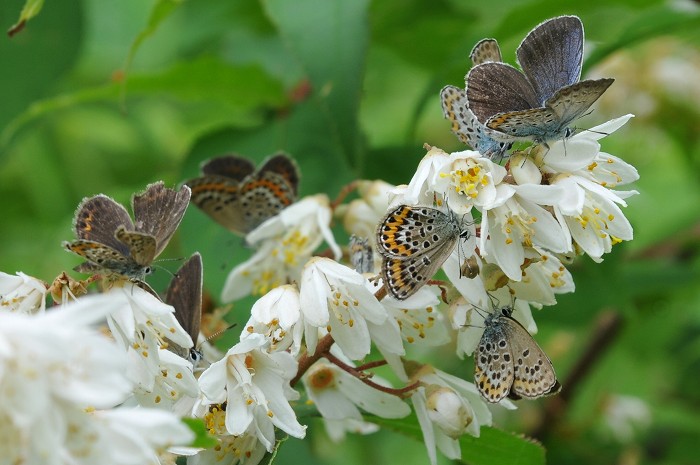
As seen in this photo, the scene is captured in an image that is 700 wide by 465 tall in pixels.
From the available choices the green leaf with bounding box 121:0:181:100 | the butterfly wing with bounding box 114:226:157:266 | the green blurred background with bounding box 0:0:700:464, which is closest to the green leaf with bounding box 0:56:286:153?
the green blurred background with bounding box 0:0:700:464

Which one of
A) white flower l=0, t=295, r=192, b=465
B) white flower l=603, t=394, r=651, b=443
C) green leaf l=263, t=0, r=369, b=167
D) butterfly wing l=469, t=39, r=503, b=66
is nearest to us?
white flower l=0, t=295, r=192, b=465

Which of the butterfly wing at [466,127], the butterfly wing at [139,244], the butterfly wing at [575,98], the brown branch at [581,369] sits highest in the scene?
the butterfly wing at [575,98]

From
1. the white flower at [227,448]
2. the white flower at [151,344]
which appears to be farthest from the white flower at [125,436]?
the white flower at [227,448]

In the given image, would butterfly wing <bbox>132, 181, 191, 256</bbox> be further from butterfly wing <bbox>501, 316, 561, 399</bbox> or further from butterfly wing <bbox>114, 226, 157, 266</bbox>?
butterfly wing <bbox>501, 316, 561, 399</bbox>

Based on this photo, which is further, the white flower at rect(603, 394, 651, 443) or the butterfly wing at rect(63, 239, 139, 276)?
the white flower at rect(603, 394, 651, 443)

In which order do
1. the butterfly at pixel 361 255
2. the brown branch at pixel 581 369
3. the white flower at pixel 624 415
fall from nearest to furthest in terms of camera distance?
the butterfly at pixel 361 255
the brown branch at pixel 581 369
the white flower at pixel 624 415

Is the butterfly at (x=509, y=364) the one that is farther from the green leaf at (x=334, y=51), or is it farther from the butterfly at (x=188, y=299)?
the green leaf at (x=334, y=51)

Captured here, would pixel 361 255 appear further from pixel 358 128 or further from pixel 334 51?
pixel 334 51

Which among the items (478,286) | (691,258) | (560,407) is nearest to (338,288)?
(478,286)

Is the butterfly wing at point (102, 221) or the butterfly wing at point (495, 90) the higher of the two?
the butterfly wing at point (495, 90)
